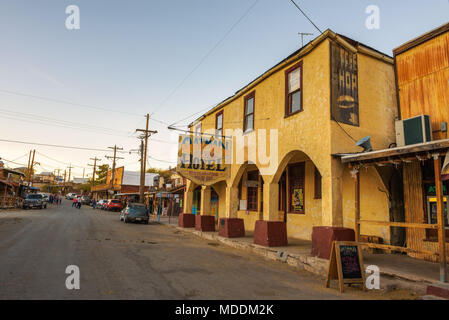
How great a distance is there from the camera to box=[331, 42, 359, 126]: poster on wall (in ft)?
31.2

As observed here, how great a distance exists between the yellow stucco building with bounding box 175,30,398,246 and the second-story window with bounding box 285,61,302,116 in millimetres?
38

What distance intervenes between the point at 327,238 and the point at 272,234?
2.91 metres

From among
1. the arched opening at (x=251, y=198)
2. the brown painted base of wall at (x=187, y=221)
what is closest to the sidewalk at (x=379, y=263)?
the arched opening at (x=251, y=198)

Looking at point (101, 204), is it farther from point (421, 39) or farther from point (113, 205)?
point (421, 39)

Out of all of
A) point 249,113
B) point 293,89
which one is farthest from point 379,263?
point 249,113

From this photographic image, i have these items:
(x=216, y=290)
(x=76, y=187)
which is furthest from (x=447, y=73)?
(x=76, y=187)

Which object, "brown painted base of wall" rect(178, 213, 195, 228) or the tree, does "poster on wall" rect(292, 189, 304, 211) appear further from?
the tree

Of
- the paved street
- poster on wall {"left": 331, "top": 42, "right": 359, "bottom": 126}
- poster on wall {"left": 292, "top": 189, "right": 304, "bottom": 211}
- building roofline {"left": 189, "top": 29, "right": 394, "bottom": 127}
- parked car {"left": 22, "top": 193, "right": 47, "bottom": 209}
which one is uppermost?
building roofline {"left": 189, "top": 29, "right": 394, "bottom": 127}

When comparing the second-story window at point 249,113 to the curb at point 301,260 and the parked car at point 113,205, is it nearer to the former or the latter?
the curb at point 301,260

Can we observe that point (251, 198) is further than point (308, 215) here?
Yes

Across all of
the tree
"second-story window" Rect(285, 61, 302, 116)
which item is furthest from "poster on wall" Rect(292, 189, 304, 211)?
the tree

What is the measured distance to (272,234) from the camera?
11.0m

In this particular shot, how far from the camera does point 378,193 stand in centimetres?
1070
